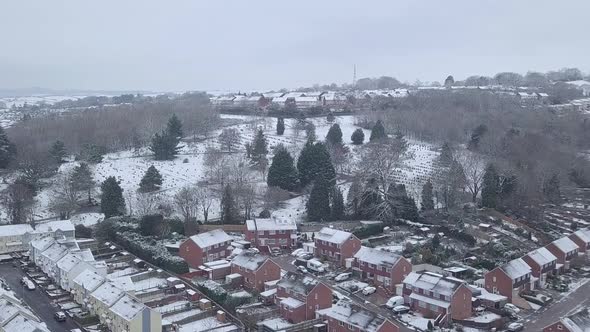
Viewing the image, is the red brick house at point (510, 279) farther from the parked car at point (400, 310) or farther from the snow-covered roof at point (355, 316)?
the snow-covered roof at point (355, 316)

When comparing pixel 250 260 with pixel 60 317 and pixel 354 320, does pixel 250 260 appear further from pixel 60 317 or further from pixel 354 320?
pixel 60 317

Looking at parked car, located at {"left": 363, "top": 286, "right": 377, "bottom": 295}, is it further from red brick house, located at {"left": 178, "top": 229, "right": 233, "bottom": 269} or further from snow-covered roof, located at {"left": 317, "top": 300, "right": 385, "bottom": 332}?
red brick house, located at {"left": 178, "top": 229, "right": 233, "bottom": 269}

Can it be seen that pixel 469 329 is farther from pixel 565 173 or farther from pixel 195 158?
pixel 195 158

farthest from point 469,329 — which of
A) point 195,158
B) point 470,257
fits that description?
point 195,158

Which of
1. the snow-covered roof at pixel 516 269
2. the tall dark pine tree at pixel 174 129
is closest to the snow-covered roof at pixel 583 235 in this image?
the snow-covered roof at pixel 516 269

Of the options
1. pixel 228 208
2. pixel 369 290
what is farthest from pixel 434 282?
pixel 228 208
